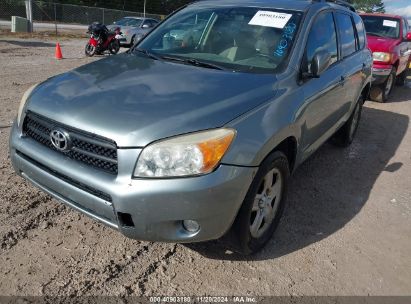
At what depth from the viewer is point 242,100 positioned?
8.91ft

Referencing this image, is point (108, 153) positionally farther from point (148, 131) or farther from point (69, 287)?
point (69, 287)

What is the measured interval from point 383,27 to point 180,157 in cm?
891

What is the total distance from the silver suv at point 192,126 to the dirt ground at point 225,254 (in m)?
0.28

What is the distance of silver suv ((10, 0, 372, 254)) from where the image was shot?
7.72 feet

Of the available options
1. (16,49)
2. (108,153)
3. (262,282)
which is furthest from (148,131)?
(16,49)

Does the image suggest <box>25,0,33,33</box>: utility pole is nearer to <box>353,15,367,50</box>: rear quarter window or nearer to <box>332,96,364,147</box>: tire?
<box>353,15,367,50</box>: rear quarter window

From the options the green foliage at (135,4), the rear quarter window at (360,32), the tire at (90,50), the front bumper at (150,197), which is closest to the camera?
the front bumper at (150,197)

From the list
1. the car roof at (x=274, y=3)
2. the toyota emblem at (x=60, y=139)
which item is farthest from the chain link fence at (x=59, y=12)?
the toyota emblem at (x=60, y=139)

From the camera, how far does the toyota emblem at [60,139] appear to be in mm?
2539

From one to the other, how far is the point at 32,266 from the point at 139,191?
105 cm

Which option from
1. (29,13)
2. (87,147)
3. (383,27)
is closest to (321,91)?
(87,147)

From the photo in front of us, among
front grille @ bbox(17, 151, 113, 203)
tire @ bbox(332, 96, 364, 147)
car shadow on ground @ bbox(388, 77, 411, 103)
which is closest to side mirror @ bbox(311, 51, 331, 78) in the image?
front grille @ bbox(17, 151, 113, 203)

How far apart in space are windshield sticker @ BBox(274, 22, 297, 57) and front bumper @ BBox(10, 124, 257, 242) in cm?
128

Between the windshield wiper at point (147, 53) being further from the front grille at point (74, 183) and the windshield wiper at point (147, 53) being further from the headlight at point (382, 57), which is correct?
the headlight at point (382, 57)
